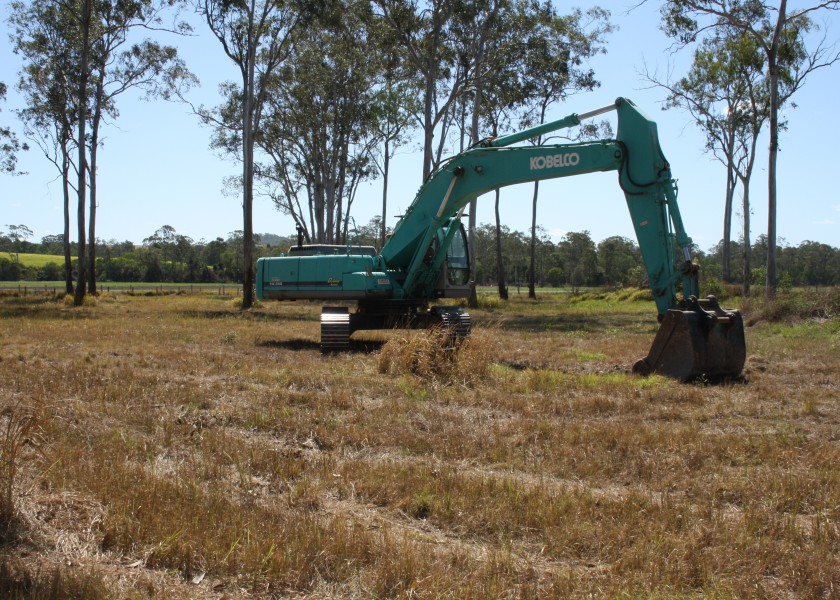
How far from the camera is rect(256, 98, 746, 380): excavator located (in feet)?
37.6

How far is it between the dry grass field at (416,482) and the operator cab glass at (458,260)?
15.0 feet

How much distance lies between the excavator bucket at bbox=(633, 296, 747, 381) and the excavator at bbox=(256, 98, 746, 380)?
15 mm

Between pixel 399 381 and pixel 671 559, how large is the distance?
6.78 m

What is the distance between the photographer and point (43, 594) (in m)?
3.86

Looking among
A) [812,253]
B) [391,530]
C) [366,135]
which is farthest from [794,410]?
[812,253]

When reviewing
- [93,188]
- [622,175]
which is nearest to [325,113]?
[93,188]

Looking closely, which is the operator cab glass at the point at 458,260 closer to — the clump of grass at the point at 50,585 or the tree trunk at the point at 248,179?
the clump of grass at the point at 50,585

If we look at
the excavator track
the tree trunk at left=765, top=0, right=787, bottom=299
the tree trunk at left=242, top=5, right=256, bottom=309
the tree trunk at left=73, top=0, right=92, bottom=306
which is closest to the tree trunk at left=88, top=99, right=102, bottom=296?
the tree trunk at left=73, top=0, right=92, bottom=306

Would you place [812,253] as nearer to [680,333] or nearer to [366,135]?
[366,135]

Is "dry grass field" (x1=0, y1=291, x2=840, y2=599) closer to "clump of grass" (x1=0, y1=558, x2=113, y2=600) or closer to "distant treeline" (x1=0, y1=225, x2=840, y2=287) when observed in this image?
"clump of grass" (x1=0, y1=558, x2=113, y2=600)

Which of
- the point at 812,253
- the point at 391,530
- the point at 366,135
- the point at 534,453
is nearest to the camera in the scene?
the point at 391,530

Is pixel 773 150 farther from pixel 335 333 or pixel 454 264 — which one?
pixel 335 333

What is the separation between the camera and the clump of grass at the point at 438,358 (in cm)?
1142

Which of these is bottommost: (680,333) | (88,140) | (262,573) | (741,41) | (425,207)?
(262,573)
